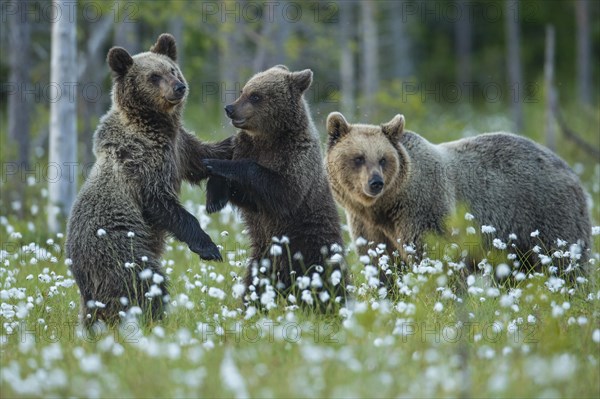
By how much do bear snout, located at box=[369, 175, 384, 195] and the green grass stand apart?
777 mm

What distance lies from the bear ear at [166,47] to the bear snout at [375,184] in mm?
1754

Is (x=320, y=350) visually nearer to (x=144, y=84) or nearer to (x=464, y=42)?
(x=144, y=84)

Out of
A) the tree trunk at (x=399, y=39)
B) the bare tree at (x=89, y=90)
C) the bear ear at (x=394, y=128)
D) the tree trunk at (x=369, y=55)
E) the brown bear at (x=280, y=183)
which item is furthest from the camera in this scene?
the tree trunk at (x=399, y=39)

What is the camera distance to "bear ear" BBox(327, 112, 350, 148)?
7.27 metres

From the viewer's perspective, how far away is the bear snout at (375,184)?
22.3ft

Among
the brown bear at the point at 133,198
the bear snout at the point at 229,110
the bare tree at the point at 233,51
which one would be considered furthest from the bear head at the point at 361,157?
the bare tree at the point at 233,51

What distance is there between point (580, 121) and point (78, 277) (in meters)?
15.5

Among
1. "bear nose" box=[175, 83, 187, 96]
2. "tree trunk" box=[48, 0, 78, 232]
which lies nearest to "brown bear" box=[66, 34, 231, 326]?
"bear nose" box=[175, 83, 187, 96]

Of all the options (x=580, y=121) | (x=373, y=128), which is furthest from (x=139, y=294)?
→ (x=580, y=121)

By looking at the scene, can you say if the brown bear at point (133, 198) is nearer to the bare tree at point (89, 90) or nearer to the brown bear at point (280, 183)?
the brown bear at point (280, 183)

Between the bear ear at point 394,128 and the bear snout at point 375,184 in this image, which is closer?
the bear snout at point 375,184

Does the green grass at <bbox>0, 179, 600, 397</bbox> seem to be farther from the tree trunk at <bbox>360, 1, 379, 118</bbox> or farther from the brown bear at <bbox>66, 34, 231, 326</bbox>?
the tree trunk at <bbox>360, 1, 379, 118</bbox>

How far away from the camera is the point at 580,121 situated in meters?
19.6

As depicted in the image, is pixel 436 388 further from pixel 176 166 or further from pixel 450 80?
pixel 450 80
